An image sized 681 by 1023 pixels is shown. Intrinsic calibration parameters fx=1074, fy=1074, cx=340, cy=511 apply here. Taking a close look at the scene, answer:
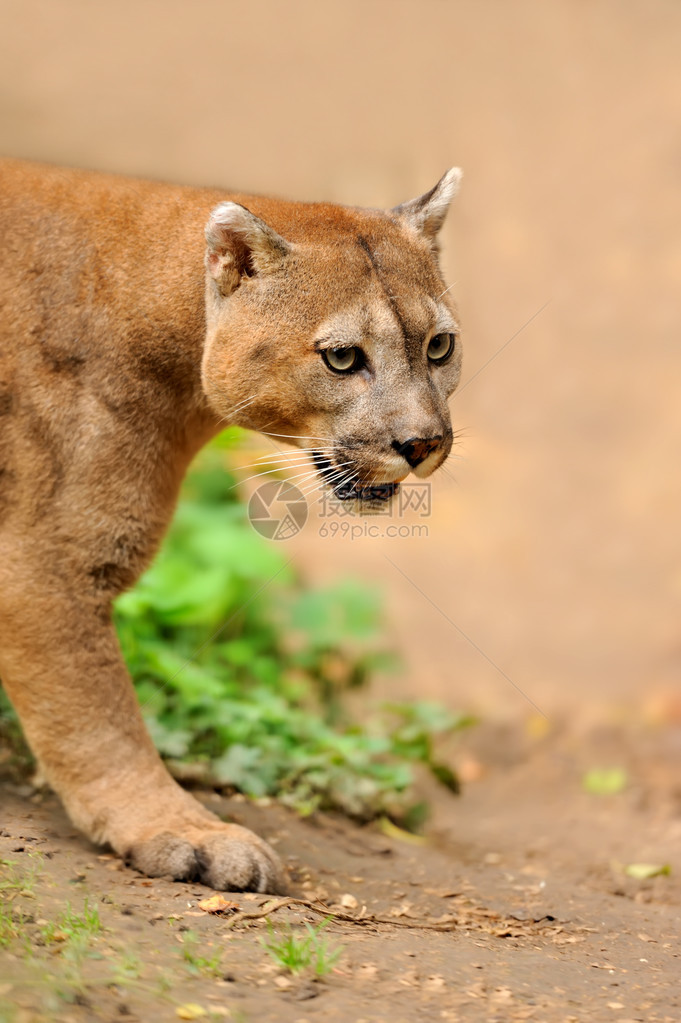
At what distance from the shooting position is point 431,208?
4.91m

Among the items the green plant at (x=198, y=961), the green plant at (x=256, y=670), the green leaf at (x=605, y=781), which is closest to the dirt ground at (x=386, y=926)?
the green plant at (x=198, y=961)

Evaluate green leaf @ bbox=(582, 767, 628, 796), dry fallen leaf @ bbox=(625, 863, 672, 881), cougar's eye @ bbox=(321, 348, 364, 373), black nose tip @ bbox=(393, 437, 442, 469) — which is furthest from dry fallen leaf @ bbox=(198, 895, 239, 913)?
green leaf @ bbox=(582, 767, 628, 796)

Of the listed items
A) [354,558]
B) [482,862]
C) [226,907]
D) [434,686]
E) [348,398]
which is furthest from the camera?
[354,558]

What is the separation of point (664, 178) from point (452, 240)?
2244 mm

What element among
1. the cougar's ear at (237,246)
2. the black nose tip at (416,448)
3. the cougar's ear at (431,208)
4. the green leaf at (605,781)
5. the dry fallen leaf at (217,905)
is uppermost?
the cougar's ear at (431,208)

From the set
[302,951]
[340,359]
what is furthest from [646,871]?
[340,359]

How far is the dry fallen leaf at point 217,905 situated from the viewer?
3920 millimetres

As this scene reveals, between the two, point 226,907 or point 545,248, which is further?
point 545,248

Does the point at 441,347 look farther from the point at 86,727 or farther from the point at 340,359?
the point at 86,727

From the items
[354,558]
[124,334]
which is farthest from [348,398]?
[354,558]

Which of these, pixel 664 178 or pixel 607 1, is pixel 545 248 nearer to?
pixel 664 178

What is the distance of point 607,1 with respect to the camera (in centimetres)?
1141

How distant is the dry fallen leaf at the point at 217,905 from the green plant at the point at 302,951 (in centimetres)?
24

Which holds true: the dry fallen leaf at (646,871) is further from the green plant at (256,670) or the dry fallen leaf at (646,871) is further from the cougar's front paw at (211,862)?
the cougar's front paw at (211,862)
